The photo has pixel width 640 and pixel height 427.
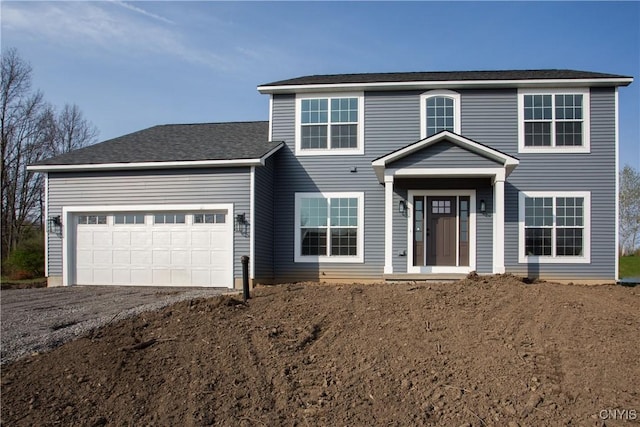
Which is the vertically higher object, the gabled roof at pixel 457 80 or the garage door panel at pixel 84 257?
the gabled roof at pixel 457 80

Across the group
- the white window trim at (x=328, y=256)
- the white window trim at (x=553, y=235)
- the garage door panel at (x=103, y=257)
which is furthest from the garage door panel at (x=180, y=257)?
the white window trim at (x=553, y=235)

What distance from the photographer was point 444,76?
47.2 feet

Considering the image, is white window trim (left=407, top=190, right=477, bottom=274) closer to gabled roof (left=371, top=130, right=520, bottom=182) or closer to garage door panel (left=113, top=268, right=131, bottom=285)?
gabled roof (left=371, top=130, right=520, bottom=182)

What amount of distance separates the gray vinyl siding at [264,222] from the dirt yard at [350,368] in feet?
16.7

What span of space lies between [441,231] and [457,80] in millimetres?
4001

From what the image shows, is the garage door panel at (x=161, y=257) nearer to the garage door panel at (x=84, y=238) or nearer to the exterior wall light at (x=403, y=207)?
the garage door panel at (x=84, y=238)

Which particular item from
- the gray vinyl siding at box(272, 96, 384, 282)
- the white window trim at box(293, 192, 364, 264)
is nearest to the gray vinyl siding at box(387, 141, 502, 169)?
the gray vinyl siding at box(272, 96, 384, 282)

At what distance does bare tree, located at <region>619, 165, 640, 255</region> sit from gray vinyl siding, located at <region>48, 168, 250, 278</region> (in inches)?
1240

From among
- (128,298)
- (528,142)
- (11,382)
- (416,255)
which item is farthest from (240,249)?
(528,142)

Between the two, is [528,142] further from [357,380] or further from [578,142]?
[357,380]

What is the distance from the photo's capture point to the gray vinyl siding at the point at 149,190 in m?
12.7

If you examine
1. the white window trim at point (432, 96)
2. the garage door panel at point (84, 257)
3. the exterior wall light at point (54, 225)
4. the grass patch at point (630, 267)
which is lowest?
the grass patch at point (630, 267)

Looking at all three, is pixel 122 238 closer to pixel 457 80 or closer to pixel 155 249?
pixel 155 249

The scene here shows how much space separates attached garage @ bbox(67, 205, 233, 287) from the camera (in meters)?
12.9
